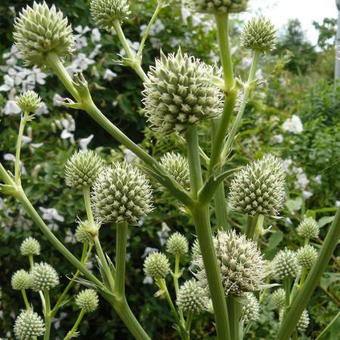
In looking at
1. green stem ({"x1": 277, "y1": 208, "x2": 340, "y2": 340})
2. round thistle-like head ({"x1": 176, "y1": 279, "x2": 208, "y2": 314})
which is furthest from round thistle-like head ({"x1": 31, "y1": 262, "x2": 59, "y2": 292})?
green stem ({"x1": 277, "y1": 208, "x2": 340, "y2": 340})

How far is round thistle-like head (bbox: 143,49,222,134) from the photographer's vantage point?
37.5 inches

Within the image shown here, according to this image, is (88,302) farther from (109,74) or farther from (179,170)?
(109,74)

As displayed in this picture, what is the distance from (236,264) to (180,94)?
0.44 metres

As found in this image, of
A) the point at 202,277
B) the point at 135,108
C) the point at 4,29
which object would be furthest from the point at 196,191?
the point at 4,29

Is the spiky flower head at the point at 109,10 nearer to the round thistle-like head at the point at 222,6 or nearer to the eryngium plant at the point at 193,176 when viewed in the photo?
the eryngium plant at the point at 193,176

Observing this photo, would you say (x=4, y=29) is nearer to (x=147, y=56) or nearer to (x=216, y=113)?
(x=147, y=56)

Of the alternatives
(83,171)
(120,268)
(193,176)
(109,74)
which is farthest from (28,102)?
(109,74)

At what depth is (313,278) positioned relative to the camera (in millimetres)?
1041

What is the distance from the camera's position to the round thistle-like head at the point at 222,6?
861 mm

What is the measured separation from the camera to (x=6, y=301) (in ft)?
10.9

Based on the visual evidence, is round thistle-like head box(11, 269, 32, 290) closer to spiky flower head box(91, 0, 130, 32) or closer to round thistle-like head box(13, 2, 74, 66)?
spiky flower head box(91, 0, 130, 32)

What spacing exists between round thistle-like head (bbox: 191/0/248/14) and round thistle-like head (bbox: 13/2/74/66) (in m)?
0.30

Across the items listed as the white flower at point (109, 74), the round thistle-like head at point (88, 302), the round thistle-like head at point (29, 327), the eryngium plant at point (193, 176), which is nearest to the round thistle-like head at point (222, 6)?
the eryngium plant at point (193, 176)

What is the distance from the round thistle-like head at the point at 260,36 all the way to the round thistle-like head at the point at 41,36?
23.3 inches
